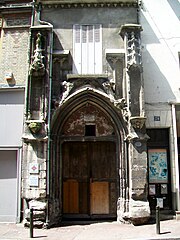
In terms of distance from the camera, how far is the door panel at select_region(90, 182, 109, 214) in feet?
36.6

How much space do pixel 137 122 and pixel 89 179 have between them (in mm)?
2840

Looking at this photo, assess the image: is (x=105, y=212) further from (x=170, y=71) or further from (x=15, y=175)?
(x=170, y=71)

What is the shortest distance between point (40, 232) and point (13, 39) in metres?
7.48

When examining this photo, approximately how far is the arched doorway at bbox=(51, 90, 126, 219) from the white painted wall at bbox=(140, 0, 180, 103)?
2.08 metres

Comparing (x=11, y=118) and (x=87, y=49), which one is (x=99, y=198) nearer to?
(x=11, y=118)

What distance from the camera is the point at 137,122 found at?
1040 cm

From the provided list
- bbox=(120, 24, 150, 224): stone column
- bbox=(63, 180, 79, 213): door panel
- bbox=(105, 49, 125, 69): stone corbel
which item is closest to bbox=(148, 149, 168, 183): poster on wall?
bbox=(120, 24, 150, 224): stone column

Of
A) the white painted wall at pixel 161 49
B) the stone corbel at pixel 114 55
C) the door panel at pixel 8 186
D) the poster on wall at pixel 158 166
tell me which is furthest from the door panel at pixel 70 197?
the stone corbel at pixel 114 55

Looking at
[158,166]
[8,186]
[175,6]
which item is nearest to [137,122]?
[158,166]

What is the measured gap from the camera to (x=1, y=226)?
33.8 feet

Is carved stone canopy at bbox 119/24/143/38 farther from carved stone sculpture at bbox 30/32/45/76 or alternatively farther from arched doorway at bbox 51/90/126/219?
carved stone sculpture at bbox 30/32/45/76

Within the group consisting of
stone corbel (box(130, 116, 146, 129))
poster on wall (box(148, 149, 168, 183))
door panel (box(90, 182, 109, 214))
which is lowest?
door panel (box(90, 182, 109, 214))

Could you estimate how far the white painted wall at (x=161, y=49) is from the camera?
11.8 meters

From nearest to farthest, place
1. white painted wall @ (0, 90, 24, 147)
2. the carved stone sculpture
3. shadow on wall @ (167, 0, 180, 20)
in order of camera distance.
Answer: the carved stone sculpture < white painted wall @ (0, 90, 24, 147) < shadow on wall @ (167, 0, 180, 20)
